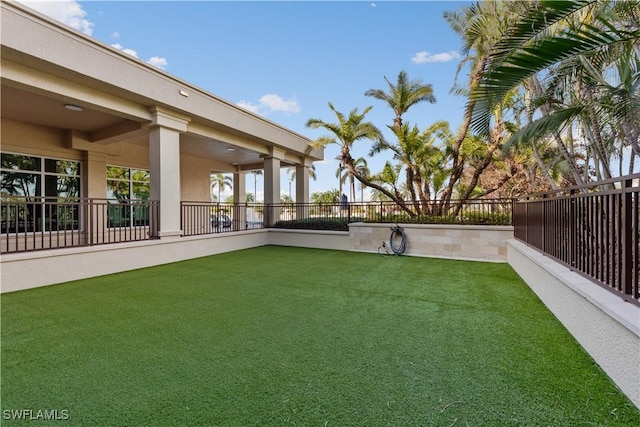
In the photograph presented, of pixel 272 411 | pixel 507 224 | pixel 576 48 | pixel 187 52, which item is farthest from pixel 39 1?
pixel 507 224

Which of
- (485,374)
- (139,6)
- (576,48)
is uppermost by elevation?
(139,6)

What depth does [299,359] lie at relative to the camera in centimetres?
269

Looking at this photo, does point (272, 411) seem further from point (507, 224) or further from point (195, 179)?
point (195, 179)

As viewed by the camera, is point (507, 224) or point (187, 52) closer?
point (507, 224)

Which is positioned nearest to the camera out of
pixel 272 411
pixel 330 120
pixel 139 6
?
pixel 272 411

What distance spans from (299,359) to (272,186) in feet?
33.1

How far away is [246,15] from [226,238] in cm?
695

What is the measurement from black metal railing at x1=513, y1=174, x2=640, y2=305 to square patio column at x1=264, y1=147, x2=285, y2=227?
920 centimetres

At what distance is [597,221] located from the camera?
2926mm

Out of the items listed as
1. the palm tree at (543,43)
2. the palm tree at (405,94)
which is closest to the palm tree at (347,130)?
the palm tree at (405,94)

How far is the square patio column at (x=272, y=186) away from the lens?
1210 centimetres

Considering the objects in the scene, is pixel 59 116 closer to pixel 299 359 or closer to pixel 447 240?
pixel 299 359

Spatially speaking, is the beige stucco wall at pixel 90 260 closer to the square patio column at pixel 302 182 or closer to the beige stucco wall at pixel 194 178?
the square patio column at pixel 302 182

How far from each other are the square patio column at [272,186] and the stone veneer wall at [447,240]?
397 cm
